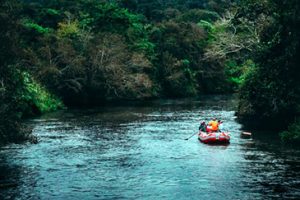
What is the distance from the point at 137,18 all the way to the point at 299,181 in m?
72.7

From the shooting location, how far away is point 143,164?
33125mm

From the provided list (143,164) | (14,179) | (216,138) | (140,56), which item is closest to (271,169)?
(143,164)

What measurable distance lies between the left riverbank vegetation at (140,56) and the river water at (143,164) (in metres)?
3.00

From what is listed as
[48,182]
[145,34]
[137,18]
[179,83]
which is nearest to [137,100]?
[179,83]

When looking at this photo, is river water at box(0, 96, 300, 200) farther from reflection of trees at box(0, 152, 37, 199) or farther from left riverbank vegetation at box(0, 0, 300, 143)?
left riverbank vegetation at box(0, 0, 300, 143)

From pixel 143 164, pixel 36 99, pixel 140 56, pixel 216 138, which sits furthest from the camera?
pixel 140 56

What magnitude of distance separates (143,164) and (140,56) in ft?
148

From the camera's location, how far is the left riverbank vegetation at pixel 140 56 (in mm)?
40344

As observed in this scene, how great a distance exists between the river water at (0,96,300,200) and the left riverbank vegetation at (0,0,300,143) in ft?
9.85

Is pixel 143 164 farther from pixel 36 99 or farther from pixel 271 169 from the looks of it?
pixel 36 99

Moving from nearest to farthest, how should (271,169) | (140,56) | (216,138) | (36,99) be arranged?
(271,169), (216,138), (36,99), (140,56)

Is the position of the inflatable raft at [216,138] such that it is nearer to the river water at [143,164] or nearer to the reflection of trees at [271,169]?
the river water at [143,164]

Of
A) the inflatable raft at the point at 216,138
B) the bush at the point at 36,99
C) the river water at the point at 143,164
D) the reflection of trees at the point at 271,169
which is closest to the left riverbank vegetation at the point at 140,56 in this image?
the bush at the point at 36,99

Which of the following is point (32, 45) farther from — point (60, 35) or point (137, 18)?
point (137, 18)
